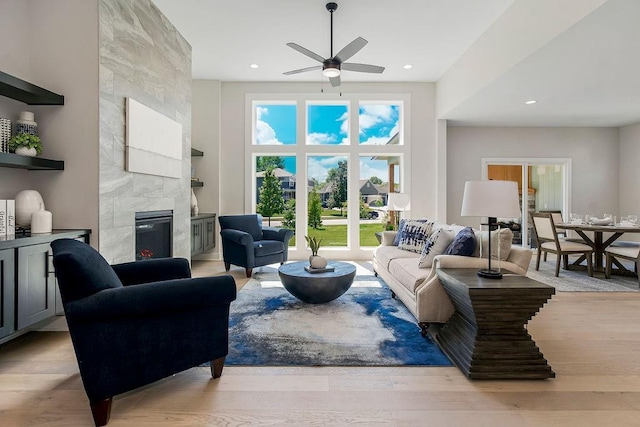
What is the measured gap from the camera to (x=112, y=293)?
1.65m

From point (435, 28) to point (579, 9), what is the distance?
1797 millimetres

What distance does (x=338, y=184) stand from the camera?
645cm

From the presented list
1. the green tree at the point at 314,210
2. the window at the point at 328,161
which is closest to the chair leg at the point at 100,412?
the window at the point at 328,161

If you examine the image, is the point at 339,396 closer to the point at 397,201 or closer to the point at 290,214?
the point at 397,201

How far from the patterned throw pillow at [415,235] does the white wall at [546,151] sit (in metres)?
2.87

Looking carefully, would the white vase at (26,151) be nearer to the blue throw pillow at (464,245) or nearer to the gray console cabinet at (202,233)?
the gray console cabinet at (202,233)

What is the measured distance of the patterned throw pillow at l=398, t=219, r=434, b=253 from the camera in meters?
4.07

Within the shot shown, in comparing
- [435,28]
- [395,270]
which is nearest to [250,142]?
[435,28]

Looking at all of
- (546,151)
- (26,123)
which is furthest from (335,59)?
(546,151)

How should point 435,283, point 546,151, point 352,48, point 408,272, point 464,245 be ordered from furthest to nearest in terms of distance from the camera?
point 546,151, point 352,48, point 408,272, point 464,245, point 435,283

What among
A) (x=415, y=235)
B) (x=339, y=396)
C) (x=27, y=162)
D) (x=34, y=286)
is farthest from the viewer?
(x=415, y=235)

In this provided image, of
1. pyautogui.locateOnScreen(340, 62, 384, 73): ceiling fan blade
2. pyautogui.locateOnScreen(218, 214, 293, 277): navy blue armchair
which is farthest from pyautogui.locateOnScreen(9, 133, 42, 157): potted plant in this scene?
pyautogui.locateOnScreen(340, 62, 384, 73): ceiling fan blade

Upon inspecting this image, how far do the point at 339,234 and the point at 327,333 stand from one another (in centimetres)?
383

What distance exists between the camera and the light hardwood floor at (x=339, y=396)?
66.9 inches
